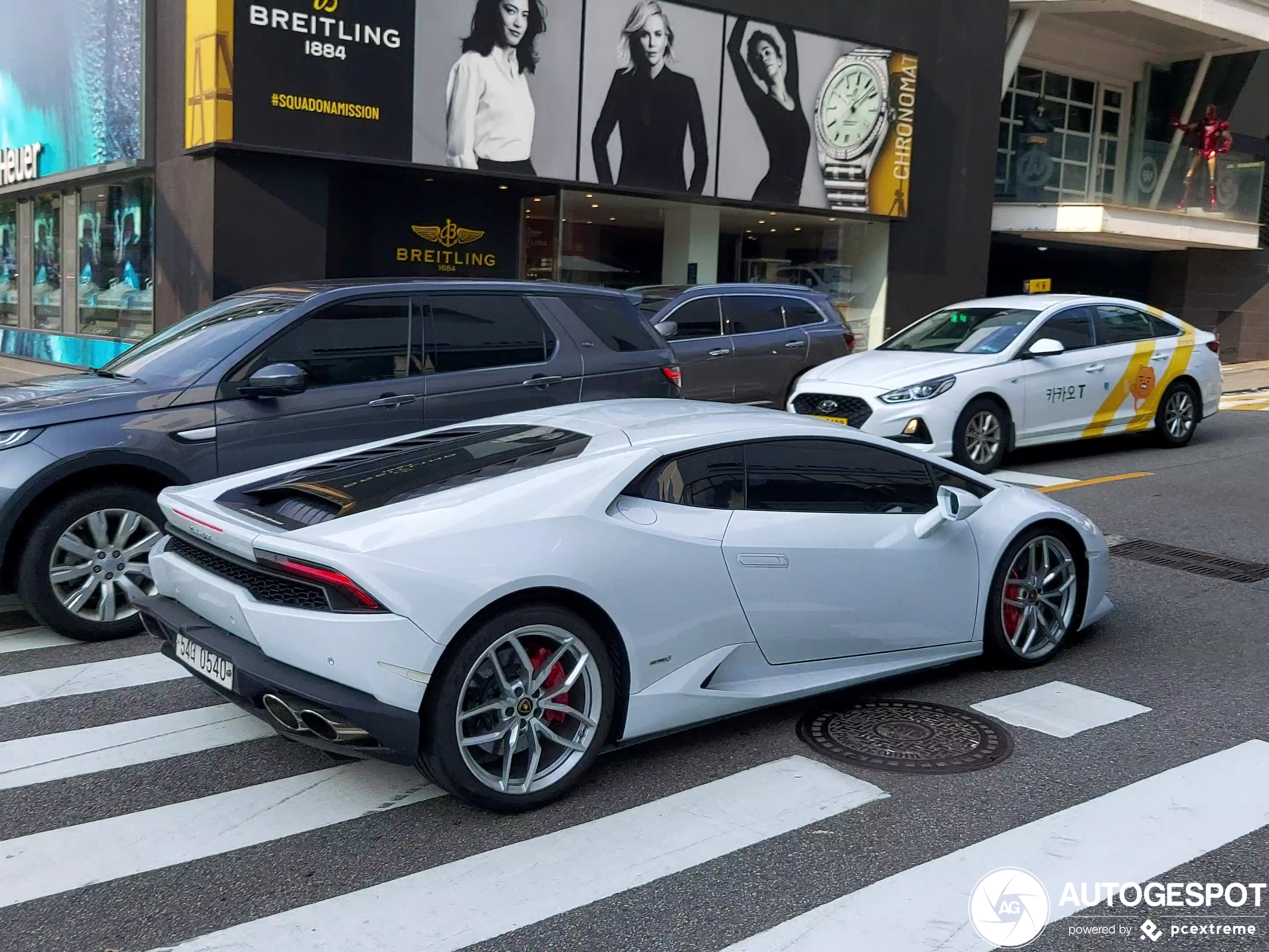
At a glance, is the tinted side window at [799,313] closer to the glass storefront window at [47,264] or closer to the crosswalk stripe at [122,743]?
the crosswalk stripe at [122,743]

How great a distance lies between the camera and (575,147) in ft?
57.7

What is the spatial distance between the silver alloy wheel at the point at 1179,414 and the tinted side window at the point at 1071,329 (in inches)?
65.7

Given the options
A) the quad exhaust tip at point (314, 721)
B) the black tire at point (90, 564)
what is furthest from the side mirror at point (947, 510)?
the black tire at point (90, 564)

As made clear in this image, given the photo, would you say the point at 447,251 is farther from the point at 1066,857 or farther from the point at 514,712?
the point at 1066,857

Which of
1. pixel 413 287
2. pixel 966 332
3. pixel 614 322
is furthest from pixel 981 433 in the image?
pixel 413 287

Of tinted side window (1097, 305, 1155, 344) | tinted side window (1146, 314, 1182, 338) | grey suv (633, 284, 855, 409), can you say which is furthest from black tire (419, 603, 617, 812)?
tinted side window (1146, 314, 1182, 338)

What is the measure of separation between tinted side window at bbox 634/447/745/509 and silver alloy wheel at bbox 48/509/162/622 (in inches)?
116

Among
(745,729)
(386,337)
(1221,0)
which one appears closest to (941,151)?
(1221,0)

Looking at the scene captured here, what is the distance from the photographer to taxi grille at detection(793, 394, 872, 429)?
439 inches

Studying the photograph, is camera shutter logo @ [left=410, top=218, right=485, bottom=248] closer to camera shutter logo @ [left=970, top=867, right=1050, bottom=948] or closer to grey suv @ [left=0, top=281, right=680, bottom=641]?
grey suv @ [left=0, top=281, right=680, bottom=641]

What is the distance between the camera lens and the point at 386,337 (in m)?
7.37

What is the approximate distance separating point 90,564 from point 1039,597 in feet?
15.5

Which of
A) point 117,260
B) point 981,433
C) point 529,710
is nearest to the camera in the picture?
point 529,710

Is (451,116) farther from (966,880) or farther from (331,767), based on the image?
(966,880)
